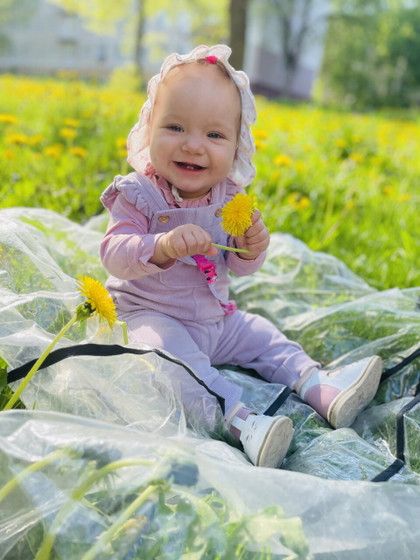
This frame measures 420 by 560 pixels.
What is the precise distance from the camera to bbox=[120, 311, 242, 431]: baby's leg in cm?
153

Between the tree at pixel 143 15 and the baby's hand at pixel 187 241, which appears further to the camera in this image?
the tree at pixel 143 15

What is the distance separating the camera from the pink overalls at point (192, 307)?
5.61ft

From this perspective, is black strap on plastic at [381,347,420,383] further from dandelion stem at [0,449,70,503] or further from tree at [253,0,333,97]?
tree at [253,0,333,97]

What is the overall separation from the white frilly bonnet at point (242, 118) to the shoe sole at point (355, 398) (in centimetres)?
68

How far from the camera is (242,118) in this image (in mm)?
1841

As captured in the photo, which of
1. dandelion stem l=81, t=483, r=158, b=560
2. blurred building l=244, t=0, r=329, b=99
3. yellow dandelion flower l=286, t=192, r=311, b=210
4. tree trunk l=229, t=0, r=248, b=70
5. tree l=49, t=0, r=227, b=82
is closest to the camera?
dandelion stem l=81, t=483, r=158, b=560

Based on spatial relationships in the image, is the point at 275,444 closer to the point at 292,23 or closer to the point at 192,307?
the point at 192,307

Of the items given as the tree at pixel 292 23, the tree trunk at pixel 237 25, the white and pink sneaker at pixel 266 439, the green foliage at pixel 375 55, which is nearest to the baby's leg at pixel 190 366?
the white and pink sneaker at pixel 266 439

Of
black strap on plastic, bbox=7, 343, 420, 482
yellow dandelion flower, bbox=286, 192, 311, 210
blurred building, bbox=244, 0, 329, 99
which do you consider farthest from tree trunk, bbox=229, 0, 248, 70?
blurred building, bbox=244, 0, 329, 99

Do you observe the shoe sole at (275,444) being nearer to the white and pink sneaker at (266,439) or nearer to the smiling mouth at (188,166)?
the white and pink sneaker at (266,439)

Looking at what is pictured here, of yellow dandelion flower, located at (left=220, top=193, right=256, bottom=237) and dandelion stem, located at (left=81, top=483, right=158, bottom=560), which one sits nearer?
dandelion stem, located at (left=81, top=483, right=158, bottom=560)

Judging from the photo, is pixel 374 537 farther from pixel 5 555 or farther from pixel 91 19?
pixel 91 19

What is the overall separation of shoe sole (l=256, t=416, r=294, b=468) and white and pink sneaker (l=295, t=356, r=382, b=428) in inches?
10.4

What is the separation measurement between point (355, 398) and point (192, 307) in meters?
0.51
